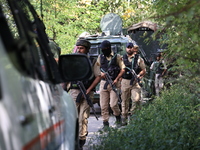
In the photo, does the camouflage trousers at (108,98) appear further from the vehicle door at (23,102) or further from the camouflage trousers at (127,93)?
the vehicle door at (23,102)

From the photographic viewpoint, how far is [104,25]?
18.0 metres

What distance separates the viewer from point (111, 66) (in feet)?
37.8

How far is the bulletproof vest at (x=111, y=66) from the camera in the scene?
1138 centimetres

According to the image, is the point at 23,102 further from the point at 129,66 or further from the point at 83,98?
the point at 129,66

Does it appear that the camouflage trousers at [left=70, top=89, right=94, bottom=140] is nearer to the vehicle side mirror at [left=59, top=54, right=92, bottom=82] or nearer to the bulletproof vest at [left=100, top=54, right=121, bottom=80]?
the bulletproof vest at [left=100, top=54, right=121, bottom=80]

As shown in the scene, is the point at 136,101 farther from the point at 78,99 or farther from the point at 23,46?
the point at 23,46

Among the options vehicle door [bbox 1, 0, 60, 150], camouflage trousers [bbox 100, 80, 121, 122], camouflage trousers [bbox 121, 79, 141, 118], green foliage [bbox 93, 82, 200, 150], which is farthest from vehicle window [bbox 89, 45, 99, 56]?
vehicle door [bbox 1, 0, 60, 150]

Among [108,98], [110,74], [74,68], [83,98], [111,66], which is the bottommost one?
[108,98]

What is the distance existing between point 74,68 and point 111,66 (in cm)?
776

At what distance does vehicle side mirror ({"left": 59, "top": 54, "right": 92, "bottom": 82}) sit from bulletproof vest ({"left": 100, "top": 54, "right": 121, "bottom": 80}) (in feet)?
24.3

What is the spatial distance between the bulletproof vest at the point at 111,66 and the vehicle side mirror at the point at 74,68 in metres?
7.42

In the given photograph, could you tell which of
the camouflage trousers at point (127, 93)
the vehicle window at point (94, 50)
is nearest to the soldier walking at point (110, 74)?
the camouflage trousers at point (127, 93)

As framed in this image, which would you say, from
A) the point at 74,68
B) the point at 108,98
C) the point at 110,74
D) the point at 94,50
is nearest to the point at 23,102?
the point at 74,68

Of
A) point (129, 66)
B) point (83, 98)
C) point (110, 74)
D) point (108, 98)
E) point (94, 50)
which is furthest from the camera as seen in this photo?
point (94, 50)
